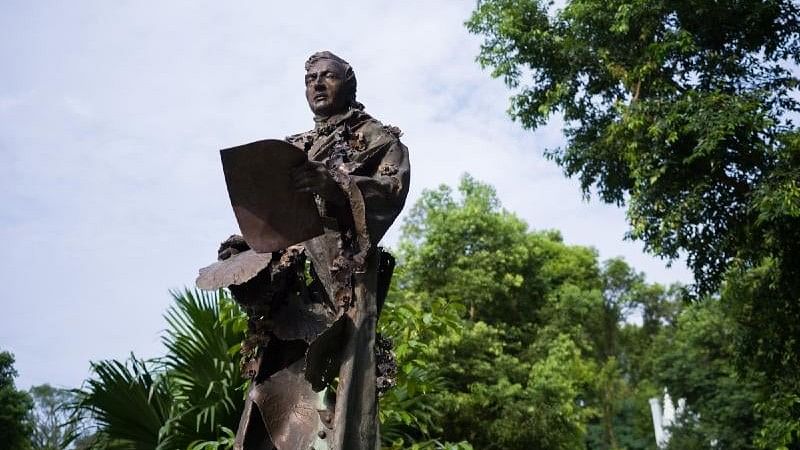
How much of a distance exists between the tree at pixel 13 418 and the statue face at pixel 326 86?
19802mm

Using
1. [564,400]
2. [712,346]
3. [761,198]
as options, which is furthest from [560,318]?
[761,198]

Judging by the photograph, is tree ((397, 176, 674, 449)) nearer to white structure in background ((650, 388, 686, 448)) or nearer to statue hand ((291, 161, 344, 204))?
white structure in background ((650, 388, 686, 448))

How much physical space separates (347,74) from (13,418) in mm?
20587

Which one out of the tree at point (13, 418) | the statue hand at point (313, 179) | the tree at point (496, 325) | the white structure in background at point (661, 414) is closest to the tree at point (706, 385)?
the white structure in background at point (661, 414)

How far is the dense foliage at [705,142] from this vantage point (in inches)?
387

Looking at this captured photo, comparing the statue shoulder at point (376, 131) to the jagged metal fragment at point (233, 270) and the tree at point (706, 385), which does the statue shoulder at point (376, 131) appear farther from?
the tree at point (706, 385)

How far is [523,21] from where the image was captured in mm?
12602

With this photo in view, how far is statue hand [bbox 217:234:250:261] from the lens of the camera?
3.29 m

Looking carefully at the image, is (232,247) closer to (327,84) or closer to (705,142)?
(327,84)

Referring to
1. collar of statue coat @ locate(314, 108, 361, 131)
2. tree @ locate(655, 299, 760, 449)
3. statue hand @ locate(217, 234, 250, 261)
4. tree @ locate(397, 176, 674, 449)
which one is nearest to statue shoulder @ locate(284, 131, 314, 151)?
collar of statue coat @ locate(314, 108, 361, 131)

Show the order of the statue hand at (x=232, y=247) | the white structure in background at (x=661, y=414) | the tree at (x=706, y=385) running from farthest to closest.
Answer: the white structure in background at (x=661, y=414) → the tree at (x=706, y=385) → the statue hand at (x=232, y=247)

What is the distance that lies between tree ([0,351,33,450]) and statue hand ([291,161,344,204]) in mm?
20165

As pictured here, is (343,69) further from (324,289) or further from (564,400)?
(564,400)

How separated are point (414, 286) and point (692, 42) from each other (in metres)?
12.4
